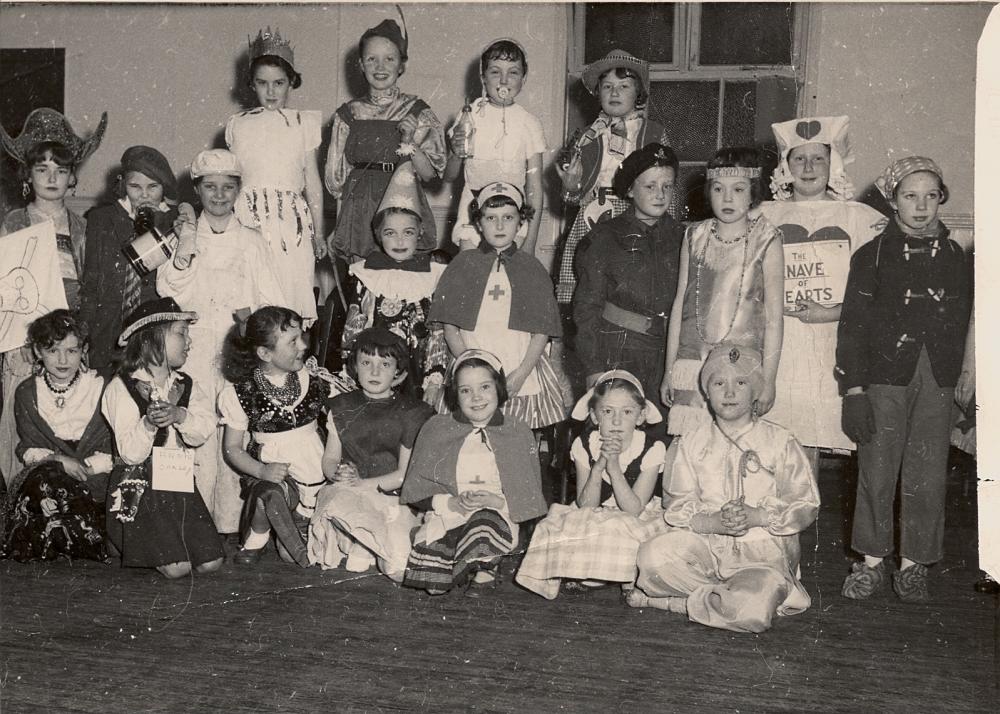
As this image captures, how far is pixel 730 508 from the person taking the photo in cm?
384

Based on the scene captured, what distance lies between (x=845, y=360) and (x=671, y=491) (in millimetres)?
902

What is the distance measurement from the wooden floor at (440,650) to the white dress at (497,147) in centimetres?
190

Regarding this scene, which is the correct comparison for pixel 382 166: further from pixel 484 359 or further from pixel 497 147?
pixel 484 359

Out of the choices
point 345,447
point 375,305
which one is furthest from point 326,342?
point 345,447

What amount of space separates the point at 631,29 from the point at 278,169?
3.11m

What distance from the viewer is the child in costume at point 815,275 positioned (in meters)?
4.45

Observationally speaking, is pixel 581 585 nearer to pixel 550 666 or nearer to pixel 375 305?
pixel 550 666

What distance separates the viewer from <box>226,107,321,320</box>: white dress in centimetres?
500

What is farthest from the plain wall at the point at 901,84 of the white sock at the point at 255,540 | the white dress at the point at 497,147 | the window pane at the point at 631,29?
the white sock at the point at 255,540

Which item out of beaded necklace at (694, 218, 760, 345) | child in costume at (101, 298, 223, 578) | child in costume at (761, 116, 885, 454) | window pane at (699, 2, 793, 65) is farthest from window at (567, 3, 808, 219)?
child in costume at (101, 298, 223, 578)

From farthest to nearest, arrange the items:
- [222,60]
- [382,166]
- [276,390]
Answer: [222,60]
[382,166]
[276,390]

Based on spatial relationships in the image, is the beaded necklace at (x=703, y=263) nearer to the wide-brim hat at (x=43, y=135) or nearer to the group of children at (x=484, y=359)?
the group of children at (x=484, y=359)

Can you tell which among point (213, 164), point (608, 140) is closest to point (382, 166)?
point (213, 164)

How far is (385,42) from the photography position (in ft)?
16.0
